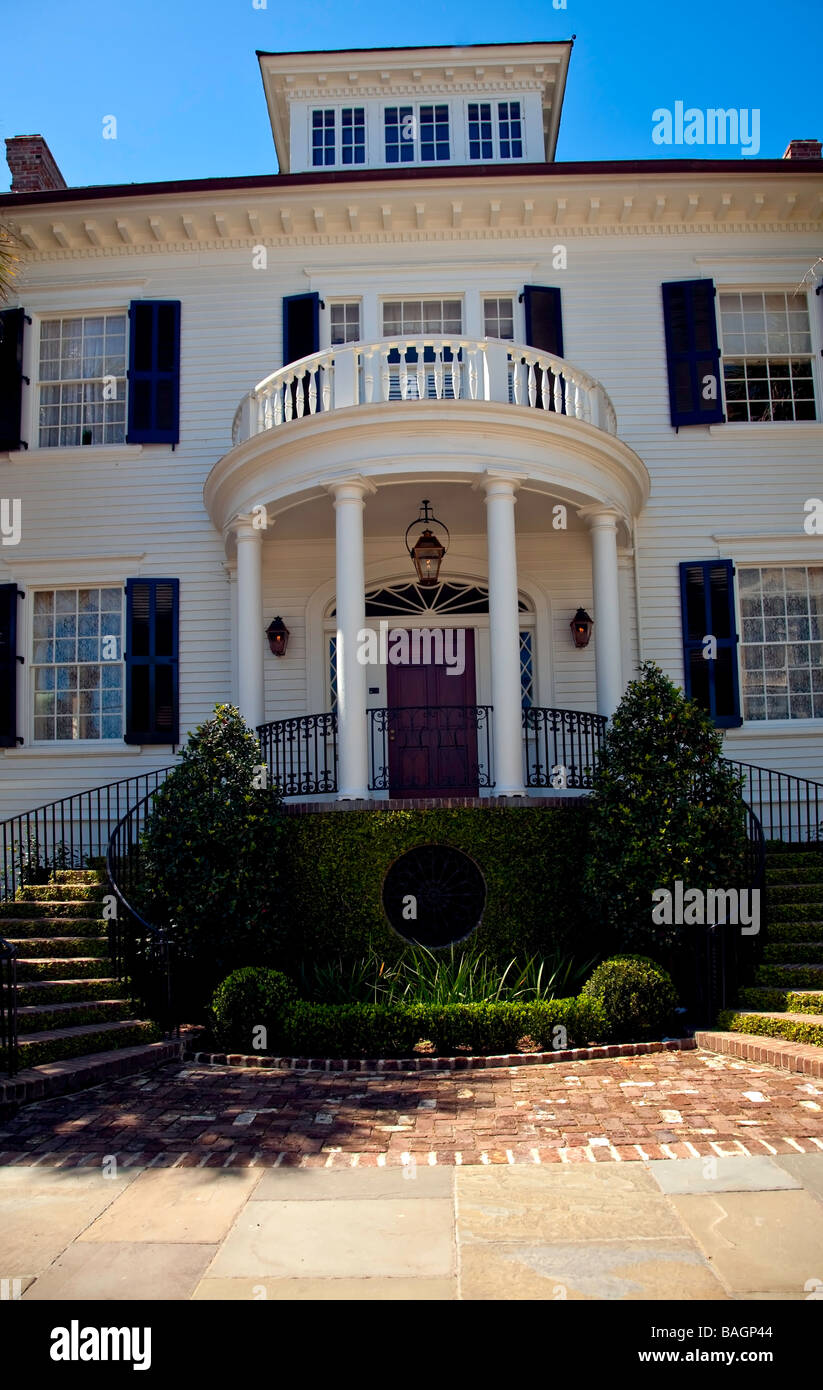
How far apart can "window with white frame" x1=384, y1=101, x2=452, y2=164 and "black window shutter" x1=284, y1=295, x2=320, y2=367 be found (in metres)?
3.85

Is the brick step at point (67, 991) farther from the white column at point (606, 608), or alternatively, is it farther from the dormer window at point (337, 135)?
the dormer window at point (337, 135)

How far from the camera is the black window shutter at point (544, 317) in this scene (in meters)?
14.9

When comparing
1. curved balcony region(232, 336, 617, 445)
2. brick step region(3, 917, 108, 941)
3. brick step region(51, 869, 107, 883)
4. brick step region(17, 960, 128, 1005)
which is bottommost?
brick step region(17, 960, 128, 1005)

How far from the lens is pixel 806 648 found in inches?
578

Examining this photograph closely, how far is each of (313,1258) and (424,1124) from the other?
2.22 metres

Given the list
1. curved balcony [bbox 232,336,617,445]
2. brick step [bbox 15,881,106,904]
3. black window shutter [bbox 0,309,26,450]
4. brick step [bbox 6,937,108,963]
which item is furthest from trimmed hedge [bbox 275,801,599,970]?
black window shutter [bbox 0,309,26,450]

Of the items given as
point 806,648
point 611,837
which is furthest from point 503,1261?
point 806,648

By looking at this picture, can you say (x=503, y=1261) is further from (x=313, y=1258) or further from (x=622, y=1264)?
(x=313, y=1258)

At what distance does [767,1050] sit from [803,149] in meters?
13.7

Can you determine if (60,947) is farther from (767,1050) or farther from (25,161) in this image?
(25,161)

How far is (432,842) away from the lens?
10.9 meters

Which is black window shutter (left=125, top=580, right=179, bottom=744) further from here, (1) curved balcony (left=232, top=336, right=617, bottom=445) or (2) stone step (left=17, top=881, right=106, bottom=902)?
(1) curved balcony (left=232, top=336, right=617, bottom=445)

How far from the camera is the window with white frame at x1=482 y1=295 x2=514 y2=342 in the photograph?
1514 cm

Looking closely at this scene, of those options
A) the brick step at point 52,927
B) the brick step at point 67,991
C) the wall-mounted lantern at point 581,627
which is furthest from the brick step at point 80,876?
the wall-mounted lantern at point 581,627
